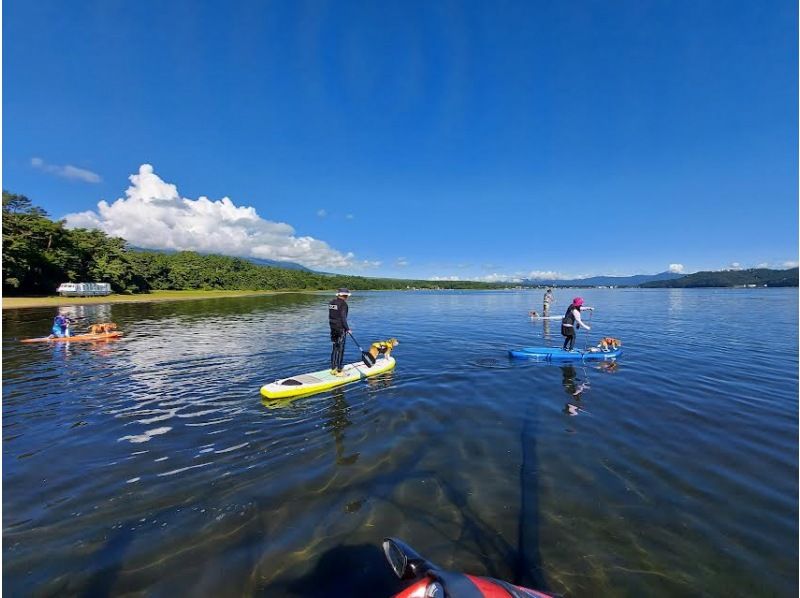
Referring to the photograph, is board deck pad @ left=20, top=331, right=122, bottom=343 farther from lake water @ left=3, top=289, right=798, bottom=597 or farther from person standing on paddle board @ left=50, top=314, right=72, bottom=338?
lake water @ left=3, top=289, right=798, bottom=597

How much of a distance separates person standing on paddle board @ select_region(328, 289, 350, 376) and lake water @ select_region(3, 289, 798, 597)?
1.70 metres

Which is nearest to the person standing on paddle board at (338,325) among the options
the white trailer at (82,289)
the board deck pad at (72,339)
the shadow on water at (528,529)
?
Answer: the shadow on water at (528,529)

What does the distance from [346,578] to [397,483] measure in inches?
94.8

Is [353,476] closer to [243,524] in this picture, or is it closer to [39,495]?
[243,524]

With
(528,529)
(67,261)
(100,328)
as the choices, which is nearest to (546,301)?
(528,529)

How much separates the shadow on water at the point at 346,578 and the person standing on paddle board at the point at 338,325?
908 centimetres

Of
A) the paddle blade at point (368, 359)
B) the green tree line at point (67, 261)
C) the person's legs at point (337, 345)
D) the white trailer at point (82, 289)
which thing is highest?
the green tree line at point (67, 261)

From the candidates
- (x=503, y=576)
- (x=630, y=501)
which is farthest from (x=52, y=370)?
(x=630, y=501)

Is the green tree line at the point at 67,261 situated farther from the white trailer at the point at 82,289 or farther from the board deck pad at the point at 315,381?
the board deck pad at the point at 315,381

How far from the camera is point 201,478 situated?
7.41 meters

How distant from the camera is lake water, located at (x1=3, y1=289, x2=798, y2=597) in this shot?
5082mm

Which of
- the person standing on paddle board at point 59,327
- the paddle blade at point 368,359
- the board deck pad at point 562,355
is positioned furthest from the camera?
the person standing on paddle board at point 59,327

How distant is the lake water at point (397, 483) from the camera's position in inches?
200

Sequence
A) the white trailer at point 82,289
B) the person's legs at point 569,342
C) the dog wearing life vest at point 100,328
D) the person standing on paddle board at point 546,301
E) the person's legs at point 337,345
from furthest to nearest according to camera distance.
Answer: the white trailer at point 82,289, the person standing on paddle board at point 546,301, the dog wearing life vest at point 100,328, the person's legs at point 569,342, the person's legs at point 337,345
